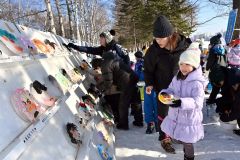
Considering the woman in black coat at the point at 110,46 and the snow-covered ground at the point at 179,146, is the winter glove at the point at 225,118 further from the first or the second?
the woman in black coat at the point at 110,46

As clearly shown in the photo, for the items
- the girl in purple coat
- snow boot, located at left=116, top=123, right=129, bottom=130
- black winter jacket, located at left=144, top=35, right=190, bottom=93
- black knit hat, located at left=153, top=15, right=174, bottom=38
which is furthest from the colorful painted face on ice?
snow boot, located at left=116, top=123, right=129, bottom=130

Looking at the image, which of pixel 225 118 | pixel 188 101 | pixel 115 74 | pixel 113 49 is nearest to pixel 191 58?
pixel 188 101

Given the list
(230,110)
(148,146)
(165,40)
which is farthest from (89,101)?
(230,110)

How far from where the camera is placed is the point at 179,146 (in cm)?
488

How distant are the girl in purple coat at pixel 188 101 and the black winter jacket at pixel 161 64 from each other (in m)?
0.58

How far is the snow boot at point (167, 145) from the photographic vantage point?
461 cm

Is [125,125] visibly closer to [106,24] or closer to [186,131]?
[186,131]

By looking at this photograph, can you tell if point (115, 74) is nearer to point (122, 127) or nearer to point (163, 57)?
point (122, 127)

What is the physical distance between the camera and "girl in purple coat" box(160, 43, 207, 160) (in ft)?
11.4

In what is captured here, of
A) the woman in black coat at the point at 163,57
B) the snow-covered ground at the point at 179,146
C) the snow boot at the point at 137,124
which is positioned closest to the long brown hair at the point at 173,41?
the woman in black coat at the point at 163,57

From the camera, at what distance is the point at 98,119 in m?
4.94

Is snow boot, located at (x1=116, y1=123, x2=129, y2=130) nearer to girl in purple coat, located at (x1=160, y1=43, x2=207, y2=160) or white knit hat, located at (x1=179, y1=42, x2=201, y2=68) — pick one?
girl in purple coat, located at (x1=160, y1=43, x2=207, y2=160)

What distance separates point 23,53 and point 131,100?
3005 mm

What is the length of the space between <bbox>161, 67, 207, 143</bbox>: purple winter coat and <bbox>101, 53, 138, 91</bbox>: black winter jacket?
179 cm
